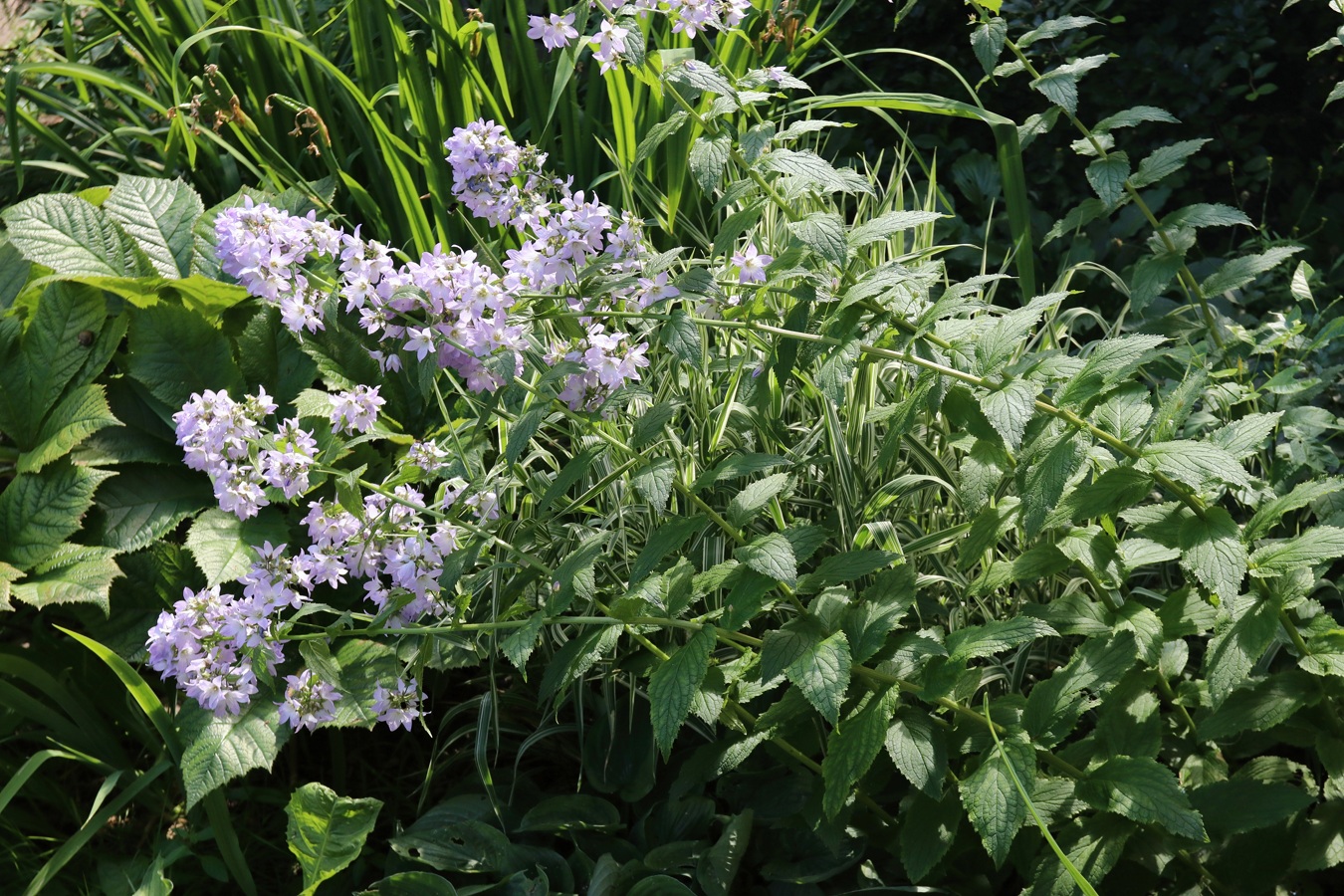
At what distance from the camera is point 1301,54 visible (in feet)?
9.97

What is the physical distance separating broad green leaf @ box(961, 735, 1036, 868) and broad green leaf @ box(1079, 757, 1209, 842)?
0.08 meters

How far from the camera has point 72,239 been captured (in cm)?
232

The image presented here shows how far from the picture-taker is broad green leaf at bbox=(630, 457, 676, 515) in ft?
4.21

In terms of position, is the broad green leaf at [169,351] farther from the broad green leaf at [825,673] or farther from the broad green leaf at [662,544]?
the broad green leaf at [825,673]

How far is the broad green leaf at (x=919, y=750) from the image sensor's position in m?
1.38

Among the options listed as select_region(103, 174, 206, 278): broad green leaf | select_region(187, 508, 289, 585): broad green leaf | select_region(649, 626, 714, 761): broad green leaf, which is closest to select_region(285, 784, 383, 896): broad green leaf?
select_region(187, 508, 289, 585): broad green leaf

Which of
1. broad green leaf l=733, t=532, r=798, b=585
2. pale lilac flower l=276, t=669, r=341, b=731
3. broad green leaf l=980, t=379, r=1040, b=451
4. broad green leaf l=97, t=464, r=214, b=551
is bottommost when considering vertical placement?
broad green leaf l=97, t=464, r=214, b=551

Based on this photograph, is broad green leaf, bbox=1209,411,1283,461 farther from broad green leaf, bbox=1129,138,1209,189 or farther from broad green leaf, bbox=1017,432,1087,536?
broad green leaf, bbox=1129,138,1209,189

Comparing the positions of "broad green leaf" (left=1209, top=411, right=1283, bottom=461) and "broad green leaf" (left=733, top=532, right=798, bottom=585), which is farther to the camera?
"broad green leaf" (left=1209, top=411, right=1283, bottom=461)

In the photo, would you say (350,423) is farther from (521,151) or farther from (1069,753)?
(1069,753)

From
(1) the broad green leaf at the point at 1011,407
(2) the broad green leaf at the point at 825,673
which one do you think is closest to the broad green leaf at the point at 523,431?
(2) the broad green leaf at the point at 825,673

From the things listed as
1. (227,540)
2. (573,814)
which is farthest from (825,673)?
(227,540)

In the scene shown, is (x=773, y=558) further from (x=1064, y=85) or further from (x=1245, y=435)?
(x=1064, y=85)

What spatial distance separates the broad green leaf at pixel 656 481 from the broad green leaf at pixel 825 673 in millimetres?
246
